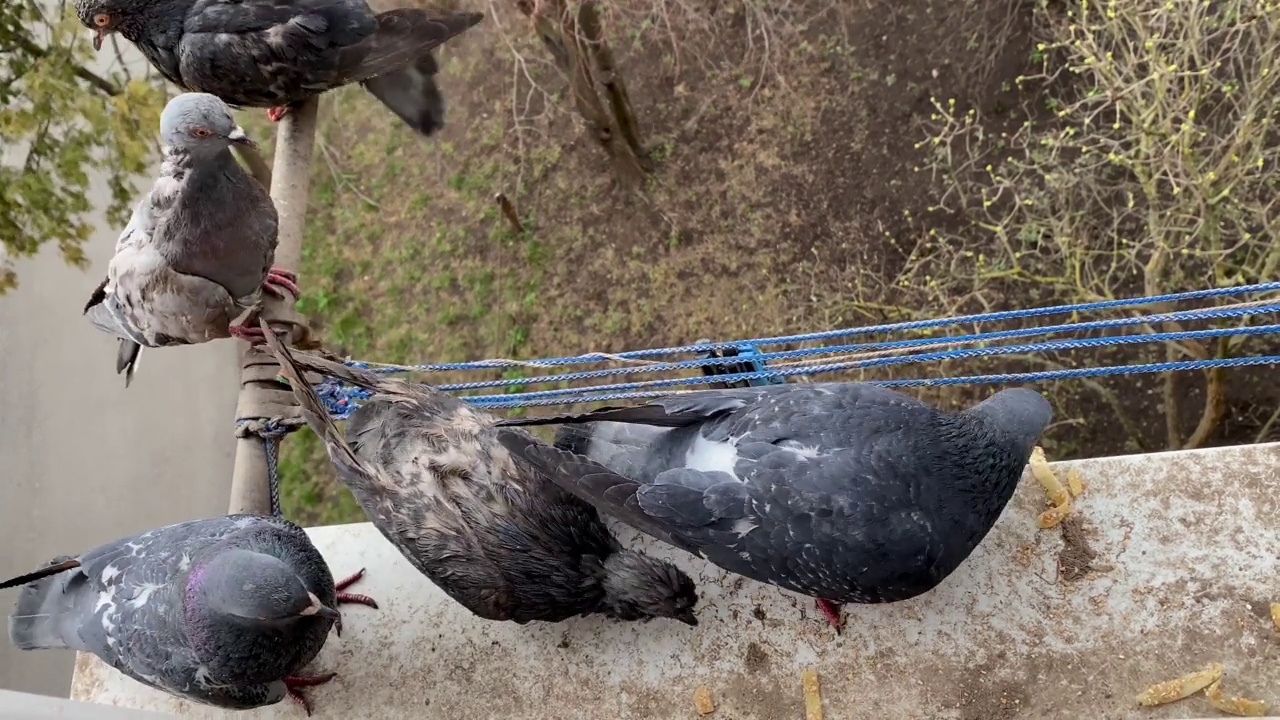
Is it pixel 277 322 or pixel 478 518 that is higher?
pixel 277 322

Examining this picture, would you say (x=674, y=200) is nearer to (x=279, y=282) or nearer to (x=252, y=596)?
(x=279, y=282)

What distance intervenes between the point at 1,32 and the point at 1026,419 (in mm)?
5574

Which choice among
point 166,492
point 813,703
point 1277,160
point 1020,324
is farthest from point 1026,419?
point 166,492

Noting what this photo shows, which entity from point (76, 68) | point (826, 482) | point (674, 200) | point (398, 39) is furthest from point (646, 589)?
point (76, 68)

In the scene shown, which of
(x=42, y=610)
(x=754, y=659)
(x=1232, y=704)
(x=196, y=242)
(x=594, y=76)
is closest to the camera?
(x=1232, y=704)

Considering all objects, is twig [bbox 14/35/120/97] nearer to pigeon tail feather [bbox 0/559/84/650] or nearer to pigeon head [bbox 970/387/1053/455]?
pigeon tail feather [bbox 0/559/84/650]

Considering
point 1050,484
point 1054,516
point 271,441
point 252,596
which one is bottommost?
point 252,596

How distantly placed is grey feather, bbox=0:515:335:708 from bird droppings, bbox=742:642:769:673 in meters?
1.55

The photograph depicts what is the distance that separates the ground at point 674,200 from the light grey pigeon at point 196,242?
94.7 inches

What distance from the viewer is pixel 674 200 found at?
19.6 ft

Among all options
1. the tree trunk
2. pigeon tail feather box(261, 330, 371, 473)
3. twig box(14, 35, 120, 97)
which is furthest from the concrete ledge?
twig box(14, 35, 120, 97)

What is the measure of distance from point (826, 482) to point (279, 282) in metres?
2.62

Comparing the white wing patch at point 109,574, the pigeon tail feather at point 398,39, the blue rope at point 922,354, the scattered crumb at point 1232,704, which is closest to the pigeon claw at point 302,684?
the white wing patch at point 109,574

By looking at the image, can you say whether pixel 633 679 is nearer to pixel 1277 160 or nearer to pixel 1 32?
pixel 1277 160
